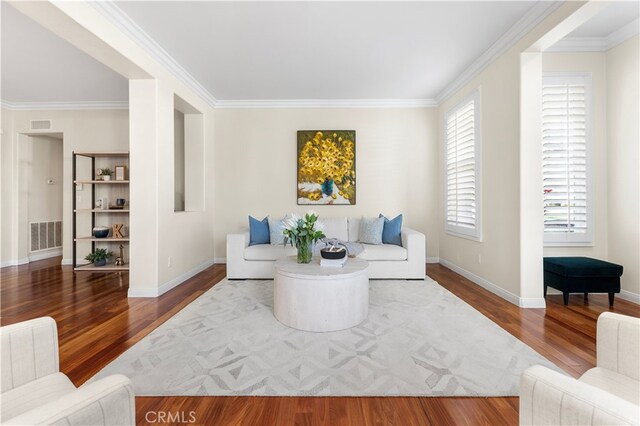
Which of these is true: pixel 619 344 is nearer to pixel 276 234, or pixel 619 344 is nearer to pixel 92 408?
pixel 92 408

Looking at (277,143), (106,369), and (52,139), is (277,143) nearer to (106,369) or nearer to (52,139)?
(106,369)

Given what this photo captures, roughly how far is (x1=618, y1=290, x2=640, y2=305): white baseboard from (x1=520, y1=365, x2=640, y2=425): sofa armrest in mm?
3714

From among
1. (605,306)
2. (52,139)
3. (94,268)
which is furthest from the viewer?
(52,139)

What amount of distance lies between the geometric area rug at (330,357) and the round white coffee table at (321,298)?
9cm

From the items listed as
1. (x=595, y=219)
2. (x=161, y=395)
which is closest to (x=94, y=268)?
(x=161, y=395)

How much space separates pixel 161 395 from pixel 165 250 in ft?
7.87

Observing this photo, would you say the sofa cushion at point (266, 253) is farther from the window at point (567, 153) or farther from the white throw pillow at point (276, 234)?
the window at point (567, 153)

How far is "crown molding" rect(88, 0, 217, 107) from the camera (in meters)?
2.70

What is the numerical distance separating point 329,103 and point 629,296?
4892mm

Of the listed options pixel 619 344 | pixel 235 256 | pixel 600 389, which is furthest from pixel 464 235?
pixel 600 389

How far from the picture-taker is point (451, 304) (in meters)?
3.24

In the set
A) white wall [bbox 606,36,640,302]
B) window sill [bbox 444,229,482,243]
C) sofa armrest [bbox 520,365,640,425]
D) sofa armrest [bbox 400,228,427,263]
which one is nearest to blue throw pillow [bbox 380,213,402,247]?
sofa armrest [bbox 400,228,427,263]

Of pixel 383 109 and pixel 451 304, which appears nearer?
pixel 451 304

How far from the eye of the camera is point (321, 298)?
2566 mm
